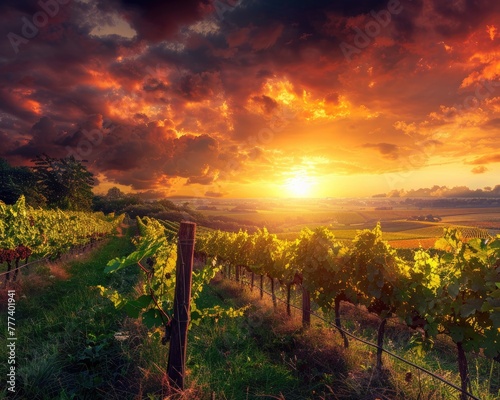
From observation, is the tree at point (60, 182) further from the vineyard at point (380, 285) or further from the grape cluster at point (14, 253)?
the vineyard at point (380, 285)

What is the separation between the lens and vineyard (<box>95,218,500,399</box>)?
4750mm

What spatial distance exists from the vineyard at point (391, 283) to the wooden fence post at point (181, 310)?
0.71 ft

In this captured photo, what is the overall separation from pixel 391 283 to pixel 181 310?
4.23 m

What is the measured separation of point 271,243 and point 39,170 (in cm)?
8178

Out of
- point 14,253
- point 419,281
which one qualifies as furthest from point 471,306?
point 14,253

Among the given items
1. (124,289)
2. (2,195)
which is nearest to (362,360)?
(124,289)

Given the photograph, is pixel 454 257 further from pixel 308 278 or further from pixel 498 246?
pixel 308 278

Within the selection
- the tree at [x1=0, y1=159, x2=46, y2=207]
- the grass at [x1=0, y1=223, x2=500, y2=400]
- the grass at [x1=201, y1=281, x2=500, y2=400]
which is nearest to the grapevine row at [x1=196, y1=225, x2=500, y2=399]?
the grass at [x1=201, y1=281, x2=500, y2=400]

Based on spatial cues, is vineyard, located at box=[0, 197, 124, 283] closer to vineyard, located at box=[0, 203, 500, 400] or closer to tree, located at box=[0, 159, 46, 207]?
vineyard, located at box=[0, 203, 500, 400]

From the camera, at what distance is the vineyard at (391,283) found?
4750 millimetres

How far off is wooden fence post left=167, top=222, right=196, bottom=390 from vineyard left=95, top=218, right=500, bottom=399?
216 mm

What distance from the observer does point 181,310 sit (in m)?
4.61

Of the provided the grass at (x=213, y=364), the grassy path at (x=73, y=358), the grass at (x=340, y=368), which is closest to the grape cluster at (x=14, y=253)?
the grass at (x=213, y=364)

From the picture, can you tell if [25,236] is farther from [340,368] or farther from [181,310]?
[340,368]
